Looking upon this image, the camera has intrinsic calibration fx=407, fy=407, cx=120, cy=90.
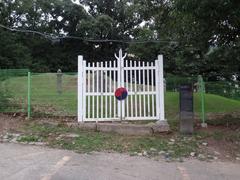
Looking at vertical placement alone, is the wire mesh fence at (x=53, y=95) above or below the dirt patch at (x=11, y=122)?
above

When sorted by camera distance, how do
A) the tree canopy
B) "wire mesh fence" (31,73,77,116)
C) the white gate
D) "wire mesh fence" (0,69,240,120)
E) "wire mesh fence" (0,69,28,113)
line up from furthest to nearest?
the tree canopy → "wire mesh fence" (31,73,77,116) → "wire mesh fence" (0,69,240,120) → "wire mesh fence" (0,69,28,113) → the white gate

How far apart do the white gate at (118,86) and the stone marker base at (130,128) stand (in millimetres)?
373

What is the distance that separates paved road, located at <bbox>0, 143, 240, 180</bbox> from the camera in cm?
745

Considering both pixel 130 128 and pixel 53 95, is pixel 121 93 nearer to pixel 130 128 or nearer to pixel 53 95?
pixel 130 128

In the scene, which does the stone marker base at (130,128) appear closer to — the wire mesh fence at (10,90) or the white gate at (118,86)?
the white gate at (118,86)

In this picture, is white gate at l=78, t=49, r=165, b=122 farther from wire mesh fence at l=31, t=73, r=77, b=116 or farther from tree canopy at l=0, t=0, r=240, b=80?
tree canopy at l=0, t=0, r=240, b=80

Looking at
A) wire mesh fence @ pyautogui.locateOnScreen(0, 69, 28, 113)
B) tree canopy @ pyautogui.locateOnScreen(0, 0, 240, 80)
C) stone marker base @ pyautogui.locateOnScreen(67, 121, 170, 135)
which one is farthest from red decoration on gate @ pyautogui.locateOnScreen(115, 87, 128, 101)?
tree canopy @ pyautogui.locateOnScreen(0, 0, 240, 80)

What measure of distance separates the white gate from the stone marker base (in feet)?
1.22

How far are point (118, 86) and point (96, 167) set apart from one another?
398 centimetres

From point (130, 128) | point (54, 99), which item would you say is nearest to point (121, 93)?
point (130, 128)

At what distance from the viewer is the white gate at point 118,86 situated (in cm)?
1165

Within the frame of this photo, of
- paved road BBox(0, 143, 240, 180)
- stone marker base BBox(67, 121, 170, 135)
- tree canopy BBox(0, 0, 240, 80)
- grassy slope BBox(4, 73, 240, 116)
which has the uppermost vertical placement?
tree canopy BBox(0, 0, 240, 80)

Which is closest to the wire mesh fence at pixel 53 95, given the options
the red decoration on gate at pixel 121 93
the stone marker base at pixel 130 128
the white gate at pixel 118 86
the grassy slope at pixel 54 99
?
the grassy slope at pixel 54 99

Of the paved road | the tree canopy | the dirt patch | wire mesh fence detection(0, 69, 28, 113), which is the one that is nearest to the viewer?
the paved road
